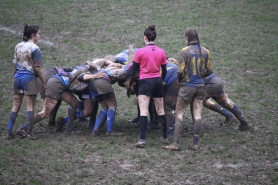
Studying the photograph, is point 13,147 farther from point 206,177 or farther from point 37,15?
point 37,15

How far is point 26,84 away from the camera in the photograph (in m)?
9.48

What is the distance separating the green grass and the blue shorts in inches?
37.7

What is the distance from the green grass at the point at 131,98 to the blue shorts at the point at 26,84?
958 mm

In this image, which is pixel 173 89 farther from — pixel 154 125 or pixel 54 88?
pixel 54 88

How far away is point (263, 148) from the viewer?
931 centimetres

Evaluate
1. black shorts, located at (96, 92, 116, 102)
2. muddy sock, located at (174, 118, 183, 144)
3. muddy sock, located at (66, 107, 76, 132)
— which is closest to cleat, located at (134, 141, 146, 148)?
muddy sock, located at (174, 118, 183, 144)

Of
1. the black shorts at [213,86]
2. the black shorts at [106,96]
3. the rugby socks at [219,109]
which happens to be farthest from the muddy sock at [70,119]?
the rugby socks at [219,109]

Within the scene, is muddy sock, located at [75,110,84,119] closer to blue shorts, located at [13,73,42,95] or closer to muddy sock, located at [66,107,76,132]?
muddy sock, located at [66,107,76,132]

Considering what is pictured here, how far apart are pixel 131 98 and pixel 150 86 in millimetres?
3719

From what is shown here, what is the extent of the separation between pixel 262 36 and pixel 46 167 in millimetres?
10748

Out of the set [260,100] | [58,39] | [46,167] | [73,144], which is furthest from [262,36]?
[46,167]

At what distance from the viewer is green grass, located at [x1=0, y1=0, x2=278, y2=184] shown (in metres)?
8.19

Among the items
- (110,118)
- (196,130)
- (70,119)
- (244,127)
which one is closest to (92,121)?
(70,119)

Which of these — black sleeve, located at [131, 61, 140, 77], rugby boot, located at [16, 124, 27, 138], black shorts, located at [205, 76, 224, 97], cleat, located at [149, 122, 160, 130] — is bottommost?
cleat, located at [149, 122, 160, 130]
